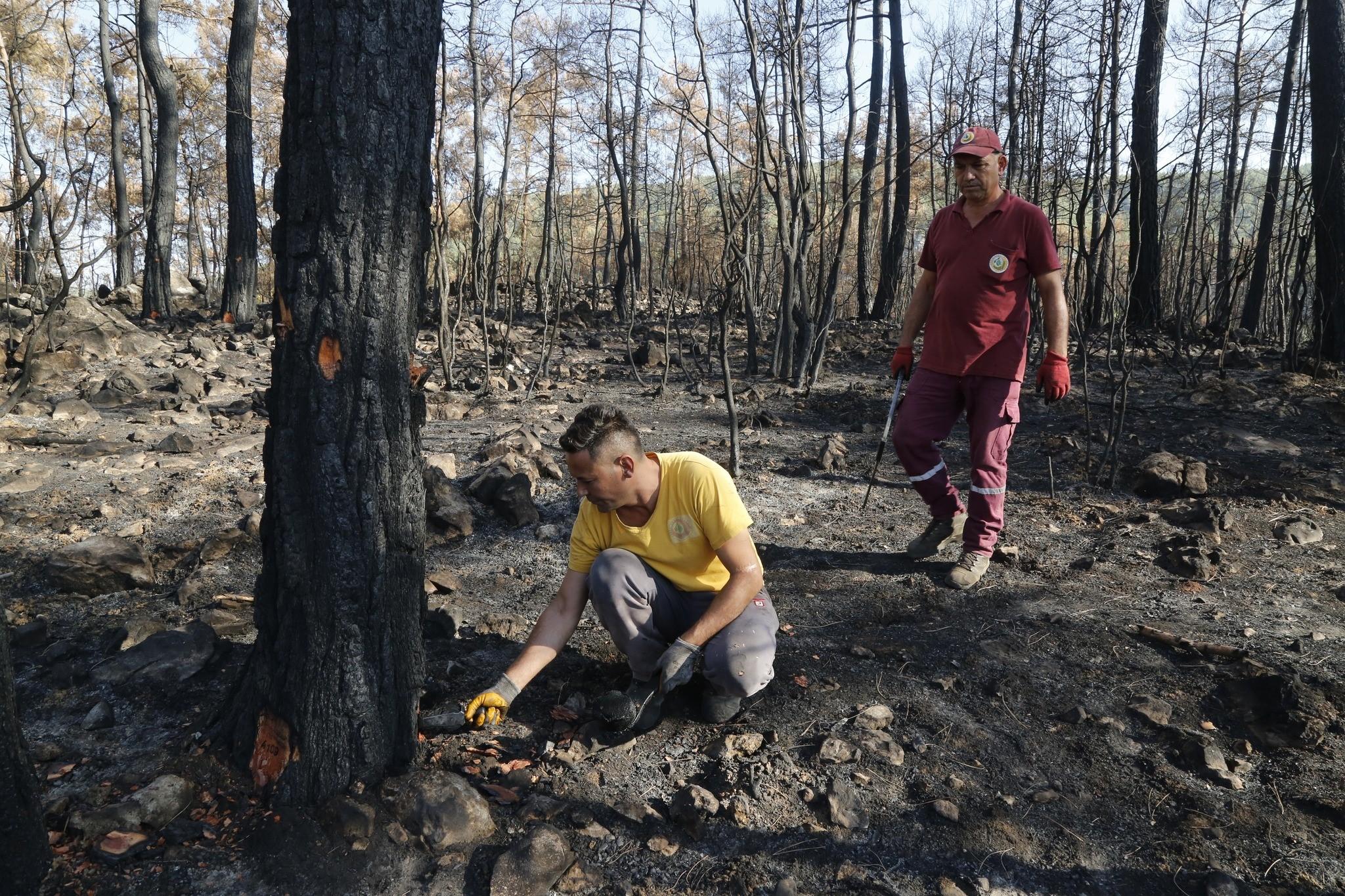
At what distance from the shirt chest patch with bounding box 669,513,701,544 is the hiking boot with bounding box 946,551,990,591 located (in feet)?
4.67

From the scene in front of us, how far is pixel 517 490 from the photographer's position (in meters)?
4.20

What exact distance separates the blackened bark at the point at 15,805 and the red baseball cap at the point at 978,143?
317 centimetres

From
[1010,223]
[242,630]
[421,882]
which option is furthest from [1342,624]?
[242,630]

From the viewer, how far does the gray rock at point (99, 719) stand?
90.2 inches

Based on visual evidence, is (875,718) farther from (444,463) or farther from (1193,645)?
(444,463)

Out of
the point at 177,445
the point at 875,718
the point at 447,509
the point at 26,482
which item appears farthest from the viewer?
the point at 177,445

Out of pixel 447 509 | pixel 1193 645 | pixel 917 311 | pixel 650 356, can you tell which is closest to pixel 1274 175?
pixel 650 356

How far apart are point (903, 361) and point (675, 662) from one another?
6.52 ft

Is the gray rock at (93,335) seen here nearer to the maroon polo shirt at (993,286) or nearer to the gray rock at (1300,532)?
the maroon polo shirt at (993,286)

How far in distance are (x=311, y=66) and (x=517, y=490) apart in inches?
101

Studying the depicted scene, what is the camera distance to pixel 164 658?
2543mm

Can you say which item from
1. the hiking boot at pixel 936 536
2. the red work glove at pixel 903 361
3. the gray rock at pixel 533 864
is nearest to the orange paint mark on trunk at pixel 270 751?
the gray rock at pixel 533 864

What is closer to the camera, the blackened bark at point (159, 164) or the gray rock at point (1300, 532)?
the gray rock at point (1300, 532)

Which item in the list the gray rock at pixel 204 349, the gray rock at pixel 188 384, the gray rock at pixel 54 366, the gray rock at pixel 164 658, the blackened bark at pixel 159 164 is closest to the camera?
the gray rock at pixel 164 658
